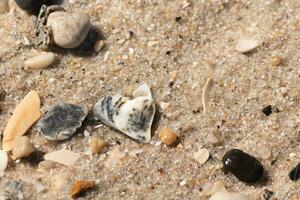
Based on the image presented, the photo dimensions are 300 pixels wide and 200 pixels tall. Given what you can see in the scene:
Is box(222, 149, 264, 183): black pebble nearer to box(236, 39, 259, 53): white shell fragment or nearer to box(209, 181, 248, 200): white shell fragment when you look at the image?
box(209, 181, 248, 200): white shell fragment

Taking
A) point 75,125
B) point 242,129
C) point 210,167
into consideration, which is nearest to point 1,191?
point 75,125

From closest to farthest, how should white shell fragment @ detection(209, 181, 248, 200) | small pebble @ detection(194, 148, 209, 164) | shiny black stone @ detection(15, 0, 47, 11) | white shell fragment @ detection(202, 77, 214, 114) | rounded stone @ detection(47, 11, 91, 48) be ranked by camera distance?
white shell fragment @ detection(209, 181, 248, 200), small pebble @ detection(194, 148, 209, 164), white shell fragment @ detection(202, 77, 214, 114), rounded stone @ detection(47, 11, 91, 48), shiny black stone @ detection(15, 0, 47, 11)

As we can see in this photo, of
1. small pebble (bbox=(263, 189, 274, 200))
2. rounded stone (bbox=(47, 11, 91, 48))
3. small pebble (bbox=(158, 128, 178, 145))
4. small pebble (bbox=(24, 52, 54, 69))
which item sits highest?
rounded stone (bbox=(47, 11, 91, 48))

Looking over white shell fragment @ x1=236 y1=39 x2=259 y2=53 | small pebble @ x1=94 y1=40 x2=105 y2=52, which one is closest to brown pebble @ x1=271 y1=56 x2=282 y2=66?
white shell fragment @ x1=236 y1=39 x2=259 y2=53

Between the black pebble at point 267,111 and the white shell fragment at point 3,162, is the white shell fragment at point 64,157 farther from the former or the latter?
the black pebble at point 267,111

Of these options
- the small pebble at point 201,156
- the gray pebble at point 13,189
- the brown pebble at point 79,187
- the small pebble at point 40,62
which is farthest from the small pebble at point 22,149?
the small pebble at point 201,156

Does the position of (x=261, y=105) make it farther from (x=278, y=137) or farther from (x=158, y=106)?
(x=158, y=106)
